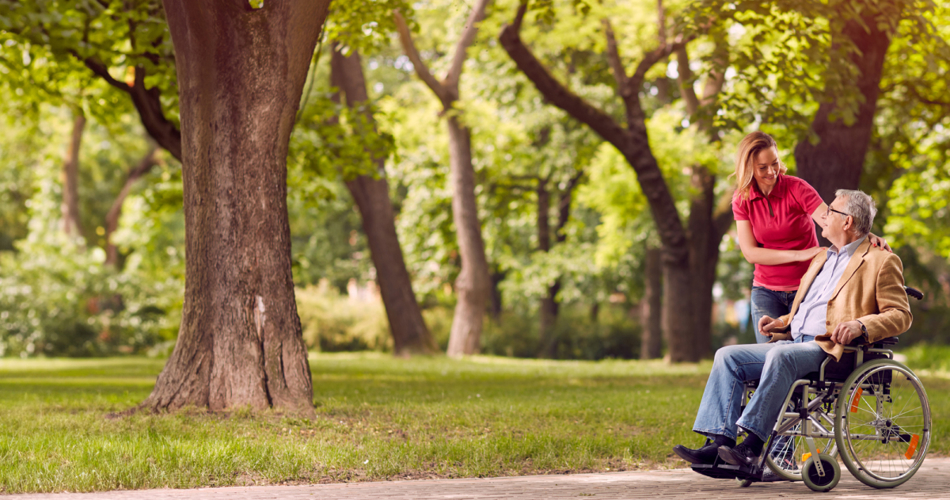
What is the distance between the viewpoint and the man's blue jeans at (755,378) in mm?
5105

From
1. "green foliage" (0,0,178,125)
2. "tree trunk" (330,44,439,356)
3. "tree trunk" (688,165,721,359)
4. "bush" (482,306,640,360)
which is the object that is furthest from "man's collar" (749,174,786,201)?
"bush" (482,306,640,360)

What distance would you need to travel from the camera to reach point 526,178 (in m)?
29.2

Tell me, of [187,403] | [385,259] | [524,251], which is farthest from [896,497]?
[524,251]

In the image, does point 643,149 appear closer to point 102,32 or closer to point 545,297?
point 102,32

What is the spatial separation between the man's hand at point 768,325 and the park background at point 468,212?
1.35 meters

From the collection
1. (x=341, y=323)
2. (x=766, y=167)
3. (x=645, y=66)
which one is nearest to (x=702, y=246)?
(x=645, y=66)

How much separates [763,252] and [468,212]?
14.8 m

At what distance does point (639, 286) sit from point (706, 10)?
69.5ft

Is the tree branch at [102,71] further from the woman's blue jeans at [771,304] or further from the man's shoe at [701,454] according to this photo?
the man's shoe at [701,454]

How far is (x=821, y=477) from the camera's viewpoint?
17.3 ft

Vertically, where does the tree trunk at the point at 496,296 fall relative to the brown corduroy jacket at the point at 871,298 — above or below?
above

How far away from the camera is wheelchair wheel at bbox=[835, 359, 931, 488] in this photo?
5.23 m

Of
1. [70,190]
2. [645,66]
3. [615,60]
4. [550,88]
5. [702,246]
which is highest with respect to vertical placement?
[615,60]

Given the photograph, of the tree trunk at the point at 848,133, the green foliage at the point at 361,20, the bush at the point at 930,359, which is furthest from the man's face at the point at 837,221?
the bush at the point at 930,359
